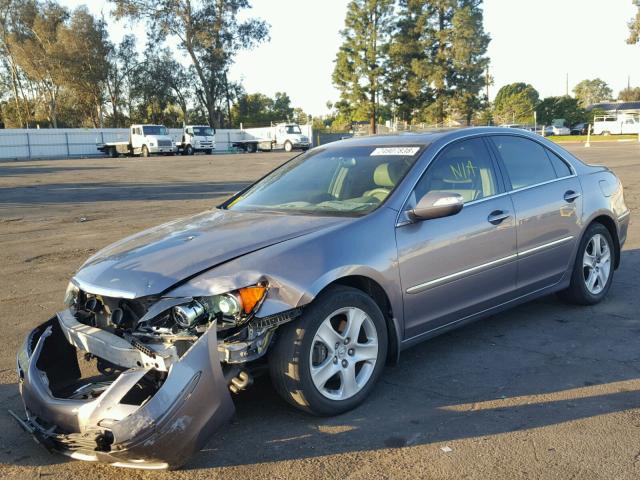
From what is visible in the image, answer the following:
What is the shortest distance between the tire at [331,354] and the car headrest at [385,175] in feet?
3.09

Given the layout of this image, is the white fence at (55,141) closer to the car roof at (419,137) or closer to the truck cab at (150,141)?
the truck cab at (150,141)

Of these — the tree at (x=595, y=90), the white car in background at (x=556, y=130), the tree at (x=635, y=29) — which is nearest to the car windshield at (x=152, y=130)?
the tree at (x=635, y=29)

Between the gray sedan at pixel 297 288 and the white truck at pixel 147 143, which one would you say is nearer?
the gray sedan at pixel 297 288

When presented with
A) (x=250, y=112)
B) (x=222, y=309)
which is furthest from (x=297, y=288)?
(x=250, y=112)

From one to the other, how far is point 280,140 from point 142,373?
4800 cm

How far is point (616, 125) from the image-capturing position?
73.2m

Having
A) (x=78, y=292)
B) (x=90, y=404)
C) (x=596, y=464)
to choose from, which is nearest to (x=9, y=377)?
(x=78, y=292)

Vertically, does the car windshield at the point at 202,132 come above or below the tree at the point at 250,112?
below

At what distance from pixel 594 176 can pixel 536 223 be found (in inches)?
46.8

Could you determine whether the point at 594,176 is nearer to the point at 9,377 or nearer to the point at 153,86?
the point at 9,377

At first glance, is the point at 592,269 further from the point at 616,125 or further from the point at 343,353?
the point at 616,125

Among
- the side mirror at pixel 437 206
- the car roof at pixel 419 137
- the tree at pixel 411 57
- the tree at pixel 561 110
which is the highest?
the tree at pixel 411 57

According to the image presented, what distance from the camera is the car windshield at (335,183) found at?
4.21 metres

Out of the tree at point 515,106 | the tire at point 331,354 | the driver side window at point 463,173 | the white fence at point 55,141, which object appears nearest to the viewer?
the tire at point 331,354
